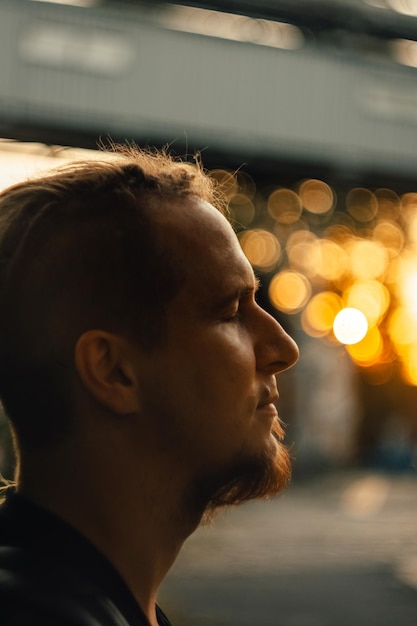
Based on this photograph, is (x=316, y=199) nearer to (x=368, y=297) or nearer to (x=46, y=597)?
(x=368, y=297)

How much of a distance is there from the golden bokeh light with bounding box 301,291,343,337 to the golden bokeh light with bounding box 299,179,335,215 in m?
2.79

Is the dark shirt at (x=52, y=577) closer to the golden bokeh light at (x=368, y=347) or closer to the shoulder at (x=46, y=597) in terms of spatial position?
the shoulder at (x=46, y=597)

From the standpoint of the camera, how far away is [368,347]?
33.1 m

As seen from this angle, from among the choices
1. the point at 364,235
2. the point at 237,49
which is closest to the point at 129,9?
the point at 237,49

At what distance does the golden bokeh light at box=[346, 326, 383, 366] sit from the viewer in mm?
30266

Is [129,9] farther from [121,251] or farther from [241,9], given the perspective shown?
[121,251]

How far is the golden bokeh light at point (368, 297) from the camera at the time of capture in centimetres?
2306

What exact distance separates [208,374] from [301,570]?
987 cm

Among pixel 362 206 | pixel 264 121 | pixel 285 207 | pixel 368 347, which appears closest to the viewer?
pixel 264 121

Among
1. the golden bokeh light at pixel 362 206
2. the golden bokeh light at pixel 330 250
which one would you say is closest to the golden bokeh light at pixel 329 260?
Answer: the golden bokeh light at pixel 330 250

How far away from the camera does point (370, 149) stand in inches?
543

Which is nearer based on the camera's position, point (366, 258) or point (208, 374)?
point (208, 374)

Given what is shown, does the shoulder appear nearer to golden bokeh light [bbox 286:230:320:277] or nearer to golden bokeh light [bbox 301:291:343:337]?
golden bokeh light [bbox 286:230:320:277]

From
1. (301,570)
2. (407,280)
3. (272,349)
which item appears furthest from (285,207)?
(272,349)
